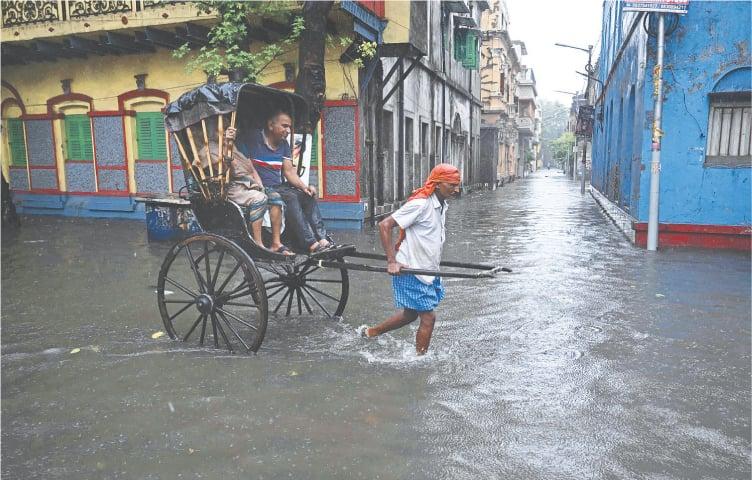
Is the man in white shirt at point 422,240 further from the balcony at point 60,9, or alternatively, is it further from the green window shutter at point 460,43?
the green window shutter at point 460,43

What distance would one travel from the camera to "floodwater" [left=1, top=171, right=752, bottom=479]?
350 cm

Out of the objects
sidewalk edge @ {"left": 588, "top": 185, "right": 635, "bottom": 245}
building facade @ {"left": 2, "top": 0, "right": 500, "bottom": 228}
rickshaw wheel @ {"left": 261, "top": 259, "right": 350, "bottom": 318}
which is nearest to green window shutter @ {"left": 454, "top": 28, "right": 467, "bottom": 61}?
building facade @ {"left": 2, "top": 0, "right": 500, "bottom": 228}

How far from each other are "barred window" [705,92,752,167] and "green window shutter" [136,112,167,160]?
12.9m

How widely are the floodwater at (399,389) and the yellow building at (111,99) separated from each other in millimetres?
6940

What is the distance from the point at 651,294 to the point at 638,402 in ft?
12.4

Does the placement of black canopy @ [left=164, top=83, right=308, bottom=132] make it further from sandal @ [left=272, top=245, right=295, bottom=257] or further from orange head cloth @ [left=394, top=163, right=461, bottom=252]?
orange head cloth @ [left=394, top=163, right=461, bottom=252]

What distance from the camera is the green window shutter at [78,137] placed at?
16.8 meters

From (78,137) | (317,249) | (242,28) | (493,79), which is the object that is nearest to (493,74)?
(493,79)

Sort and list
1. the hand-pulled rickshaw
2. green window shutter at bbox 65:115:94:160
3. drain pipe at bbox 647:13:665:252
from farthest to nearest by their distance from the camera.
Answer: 1. green window shutter at bbox 65:115:94:160
2. drain pipe at bbox 647:13:665:252
3. the hand-pulled rickshaw

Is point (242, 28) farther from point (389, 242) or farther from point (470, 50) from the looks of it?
point (470, 50)

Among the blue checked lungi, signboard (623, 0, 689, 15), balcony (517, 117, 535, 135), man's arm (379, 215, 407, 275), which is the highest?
Result: balcony (517, 117, 535, 135)

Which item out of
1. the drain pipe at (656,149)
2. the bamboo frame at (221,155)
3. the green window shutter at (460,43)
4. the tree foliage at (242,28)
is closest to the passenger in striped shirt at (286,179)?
the bamboo frame at (221,155)

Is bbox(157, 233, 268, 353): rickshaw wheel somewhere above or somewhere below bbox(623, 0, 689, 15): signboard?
below

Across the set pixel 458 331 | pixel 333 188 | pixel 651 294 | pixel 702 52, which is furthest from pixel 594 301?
pixel 333 188
